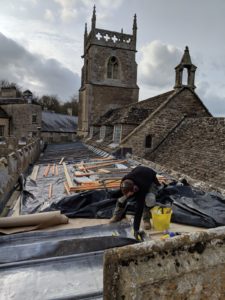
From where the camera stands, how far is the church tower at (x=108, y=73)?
31.0 meters

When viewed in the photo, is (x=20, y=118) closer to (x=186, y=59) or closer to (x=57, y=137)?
(x=57, y=137)

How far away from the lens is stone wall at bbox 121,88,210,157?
1825 centimetres

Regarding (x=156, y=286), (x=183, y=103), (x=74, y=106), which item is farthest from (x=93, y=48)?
(x=74, y=106)

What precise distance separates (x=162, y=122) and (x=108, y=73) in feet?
51.9

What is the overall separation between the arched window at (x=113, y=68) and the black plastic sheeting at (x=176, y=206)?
85.6ft

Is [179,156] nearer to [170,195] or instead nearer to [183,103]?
[183,103]

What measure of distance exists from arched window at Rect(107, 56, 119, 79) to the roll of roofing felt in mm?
27923

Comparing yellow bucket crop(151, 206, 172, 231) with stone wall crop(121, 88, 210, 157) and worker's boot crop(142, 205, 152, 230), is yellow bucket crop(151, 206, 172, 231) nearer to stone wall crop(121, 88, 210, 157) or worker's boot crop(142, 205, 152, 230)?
worker's boot crop(142, 205, 152, 230)

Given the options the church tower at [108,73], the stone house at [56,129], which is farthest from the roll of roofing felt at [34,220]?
the stone house at [56,129]

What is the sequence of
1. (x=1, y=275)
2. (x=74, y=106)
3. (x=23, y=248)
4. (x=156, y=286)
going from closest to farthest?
(x=156, y=286)
(x=1, y=275)
(x=23, y=248)
(x=74, y=106)

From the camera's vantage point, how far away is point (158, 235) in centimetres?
552

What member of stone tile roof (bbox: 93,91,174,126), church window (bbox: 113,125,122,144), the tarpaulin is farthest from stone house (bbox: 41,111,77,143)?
the tarpaulin

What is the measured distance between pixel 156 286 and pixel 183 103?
58.5 feet

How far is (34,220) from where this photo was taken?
582 centimetres
